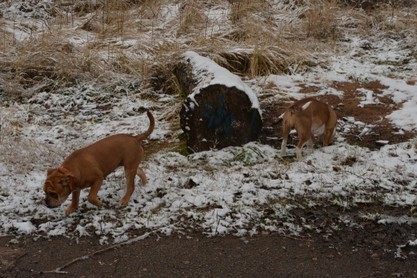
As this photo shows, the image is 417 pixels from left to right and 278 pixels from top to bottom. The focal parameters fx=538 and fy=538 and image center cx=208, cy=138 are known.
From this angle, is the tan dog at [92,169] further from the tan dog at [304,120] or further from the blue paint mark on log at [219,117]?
the tan dog at [304,120]

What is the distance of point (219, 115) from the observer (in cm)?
584

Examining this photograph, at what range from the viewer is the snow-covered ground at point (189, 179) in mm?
4371

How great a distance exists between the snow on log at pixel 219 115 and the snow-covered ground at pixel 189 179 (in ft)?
0.53

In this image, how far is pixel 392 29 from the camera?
9.88 meters

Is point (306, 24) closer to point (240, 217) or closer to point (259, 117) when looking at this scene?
point (259, 117)

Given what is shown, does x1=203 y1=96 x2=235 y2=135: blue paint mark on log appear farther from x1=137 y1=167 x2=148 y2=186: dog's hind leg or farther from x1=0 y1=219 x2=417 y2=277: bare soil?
x1=0 y1=219 x2=417 y2=277: bare soil

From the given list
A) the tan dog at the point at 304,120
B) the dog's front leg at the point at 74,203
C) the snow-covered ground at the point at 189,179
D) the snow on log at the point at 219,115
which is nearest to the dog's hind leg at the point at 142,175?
the snow-covered ground at the point at 189,179

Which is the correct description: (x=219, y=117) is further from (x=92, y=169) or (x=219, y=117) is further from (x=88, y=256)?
(x=88, y=256)

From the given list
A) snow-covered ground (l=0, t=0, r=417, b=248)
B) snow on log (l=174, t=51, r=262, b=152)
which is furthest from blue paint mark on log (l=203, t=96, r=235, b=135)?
snow-covered ground (l=0, t=0, r=417, b=248)

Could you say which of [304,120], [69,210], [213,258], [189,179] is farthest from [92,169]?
[304,120]

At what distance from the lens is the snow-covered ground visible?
437cm

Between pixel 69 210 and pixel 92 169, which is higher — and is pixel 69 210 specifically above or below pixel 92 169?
below

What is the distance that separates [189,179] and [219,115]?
108 cm

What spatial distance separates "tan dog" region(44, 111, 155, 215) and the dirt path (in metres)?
0.39
